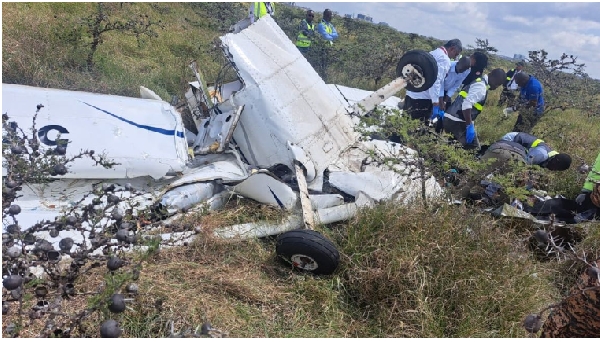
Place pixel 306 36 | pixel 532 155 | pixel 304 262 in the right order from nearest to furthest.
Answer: pixel 304 262, pixel 532 155, pixel 306 36

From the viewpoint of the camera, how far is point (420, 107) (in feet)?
21.5

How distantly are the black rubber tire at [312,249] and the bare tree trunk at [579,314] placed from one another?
1.69 metres

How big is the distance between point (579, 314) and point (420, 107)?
521 cm

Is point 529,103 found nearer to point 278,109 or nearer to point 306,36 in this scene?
point 306,36

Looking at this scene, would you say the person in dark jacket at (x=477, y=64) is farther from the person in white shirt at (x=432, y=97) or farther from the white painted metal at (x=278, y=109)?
the white painted metal at (x=278, y=109)

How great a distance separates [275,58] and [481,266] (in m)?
2.82

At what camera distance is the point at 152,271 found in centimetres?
306

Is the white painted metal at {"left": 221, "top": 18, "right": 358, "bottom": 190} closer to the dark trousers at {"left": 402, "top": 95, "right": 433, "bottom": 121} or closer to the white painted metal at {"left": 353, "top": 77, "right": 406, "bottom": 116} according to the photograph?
the white painted metal at {"left": 353, "top": 77, "right": 406, "bottom": 116}

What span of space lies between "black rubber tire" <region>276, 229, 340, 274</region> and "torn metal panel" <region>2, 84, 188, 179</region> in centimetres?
143

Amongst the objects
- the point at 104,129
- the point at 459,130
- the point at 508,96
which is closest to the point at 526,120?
the point at 459,130

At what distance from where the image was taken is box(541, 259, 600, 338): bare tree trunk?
1.54 metres

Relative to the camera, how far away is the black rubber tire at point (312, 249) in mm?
3193

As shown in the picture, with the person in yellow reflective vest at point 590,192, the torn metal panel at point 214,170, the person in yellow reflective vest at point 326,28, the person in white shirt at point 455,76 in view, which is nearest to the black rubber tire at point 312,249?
the torn metal panel at point 214,170

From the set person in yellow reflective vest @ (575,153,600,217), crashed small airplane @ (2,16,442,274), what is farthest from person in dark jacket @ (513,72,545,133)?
crashed small airplane @ (2,16,442,274)
